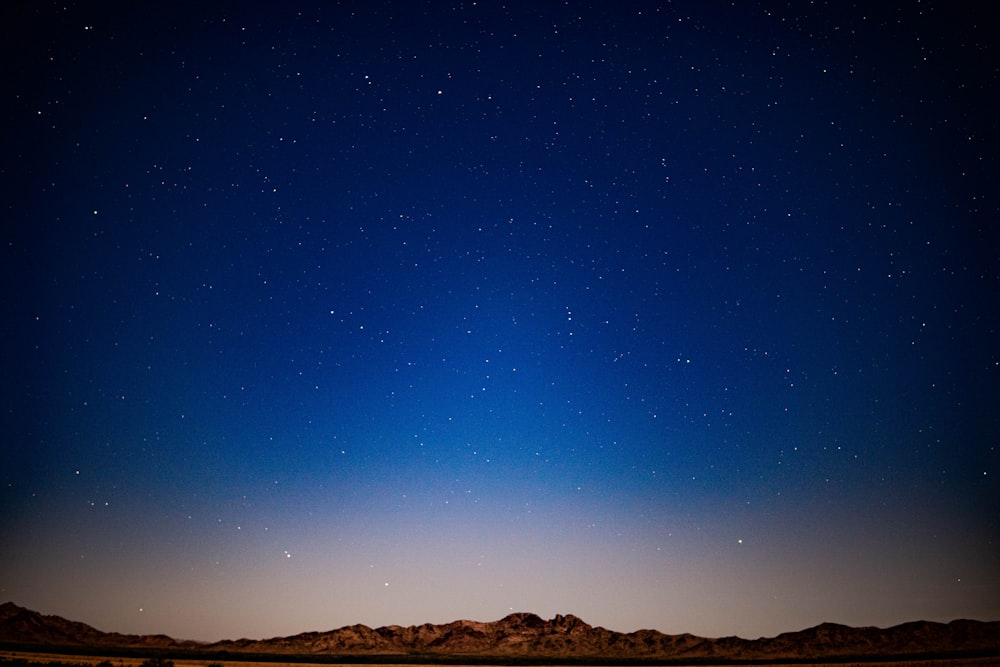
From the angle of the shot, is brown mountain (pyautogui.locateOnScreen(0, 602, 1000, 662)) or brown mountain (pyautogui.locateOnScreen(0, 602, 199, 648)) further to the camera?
brown mountain (pyautogui.locateOnScreen(0, 602, 199, 648))

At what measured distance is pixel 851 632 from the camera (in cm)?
11238

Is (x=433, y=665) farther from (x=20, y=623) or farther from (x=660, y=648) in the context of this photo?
(x=20, y=623)

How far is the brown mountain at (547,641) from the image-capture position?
10194 centimetres

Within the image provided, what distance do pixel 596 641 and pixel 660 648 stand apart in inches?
491

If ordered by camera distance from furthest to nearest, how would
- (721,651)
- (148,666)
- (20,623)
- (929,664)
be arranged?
1. (20,623)
2. (721,651)
3. (929,664)
4. (148,666)

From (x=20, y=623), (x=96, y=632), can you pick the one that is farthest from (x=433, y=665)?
(x=20, y=623)

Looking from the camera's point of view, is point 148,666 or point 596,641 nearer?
point 148,666

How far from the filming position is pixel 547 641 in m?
124

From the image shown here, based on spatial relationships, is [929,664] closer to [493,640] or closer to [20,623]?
[493,640]

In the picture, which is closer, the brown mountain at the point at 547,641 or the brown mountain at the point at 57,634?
the brown mountain at the point at 547,641

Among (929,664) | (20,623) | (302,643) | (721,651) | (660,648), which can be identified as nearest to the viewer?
(929,664)

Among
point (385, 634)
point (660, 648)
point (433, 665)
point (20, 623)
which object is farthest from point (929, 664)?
point (20, 623)

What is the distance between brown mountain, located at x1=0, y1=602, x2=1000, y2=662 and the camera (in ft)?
334

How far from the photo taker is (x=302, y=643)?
4609 inches
